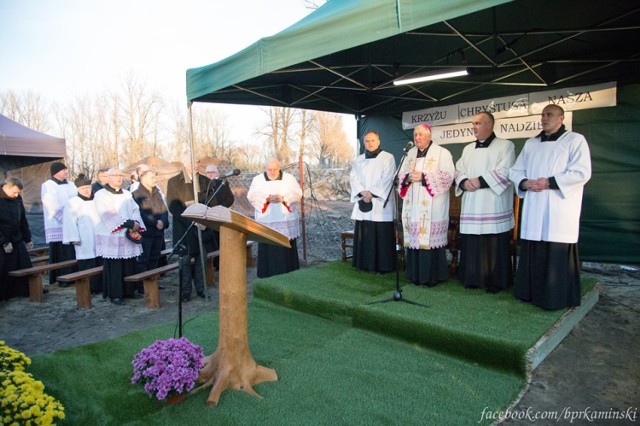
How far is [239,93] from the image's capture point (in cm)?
644

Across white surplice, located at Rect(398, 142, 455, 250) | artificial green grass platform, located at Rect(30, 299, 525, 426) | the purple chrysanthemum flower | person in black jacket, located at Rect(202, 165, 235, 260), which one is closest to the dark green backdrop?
white surplice, located at Rect(398, 142, 455, 250)

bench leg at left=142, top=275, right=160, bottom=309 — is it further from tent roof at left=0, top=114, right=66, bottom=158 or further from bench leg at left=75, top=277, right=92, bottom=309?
tent roof at left=0, top=114, right=66, bottom=158

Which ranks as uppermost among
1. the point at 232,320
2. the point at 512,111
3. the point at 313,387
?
the point at 512,111

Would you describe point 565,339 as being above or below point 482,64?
below

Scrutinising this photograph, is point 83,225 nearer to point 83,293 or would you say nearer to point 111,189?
point 111,189

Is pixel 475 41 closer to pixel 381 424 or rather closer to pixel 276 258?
→ pixel 276 258

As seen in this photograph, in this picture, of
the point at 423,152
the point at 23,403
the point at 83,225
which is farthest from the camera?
the point at 83,225

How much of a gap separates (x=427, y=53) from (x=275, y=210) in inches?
121

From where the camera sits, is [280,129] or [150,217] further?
[280,129]

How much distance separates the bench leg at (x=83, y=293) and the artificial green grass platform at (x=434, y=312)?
240 cm

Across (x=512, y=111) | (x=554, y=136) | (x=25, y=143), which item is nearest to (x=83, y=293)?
(x=554, y=136)

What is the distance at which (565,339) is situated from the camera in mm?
3965

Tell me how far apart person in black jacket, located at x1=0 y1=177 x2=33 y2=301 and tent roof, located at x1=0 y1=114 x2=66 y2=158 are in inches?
171

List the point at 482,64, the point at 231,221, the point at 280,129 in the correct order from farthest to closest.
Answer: the point at 280,129, the point at 482,64, the point at 231,221
